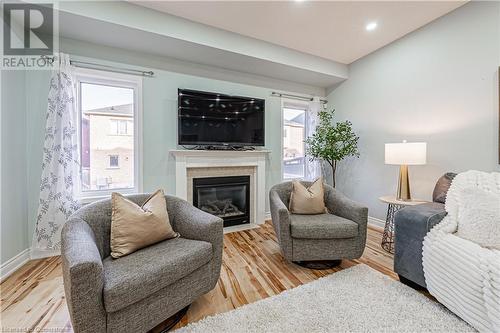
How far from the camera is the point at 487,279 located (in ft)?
4.03

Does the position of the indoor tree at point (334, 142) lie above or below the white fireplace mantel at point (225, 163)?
above

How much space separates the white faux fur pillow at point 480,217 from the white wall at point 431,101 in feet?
3.36

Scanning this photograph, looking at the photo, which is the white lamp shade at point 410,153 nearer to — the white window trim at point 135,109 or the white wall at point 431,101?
the white wall at point 431,101

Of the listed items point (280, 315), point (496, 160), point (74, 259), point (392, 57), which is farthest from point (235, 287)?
point (392, 57)

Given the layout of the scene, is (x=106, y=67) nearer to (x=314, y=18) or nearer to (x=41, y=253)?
(x=41, y=253)

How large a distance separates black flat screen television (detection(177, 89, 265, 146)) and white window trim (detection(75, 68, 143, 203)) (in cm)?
49

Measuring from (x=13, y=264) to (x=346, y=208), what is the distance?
10.5ft

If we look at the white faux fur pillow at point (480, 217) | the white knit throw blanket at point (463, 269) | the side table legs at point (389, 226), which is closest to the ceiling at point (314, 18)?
the white knit throw blanket at point (463, 269)

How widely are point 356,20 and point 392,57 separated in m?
0.91

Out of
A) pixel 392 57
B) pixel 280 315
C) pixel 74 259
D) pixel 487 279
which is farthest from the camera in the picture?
pixel 392 57

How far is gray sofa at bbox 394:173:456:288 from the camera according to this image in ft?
5.49

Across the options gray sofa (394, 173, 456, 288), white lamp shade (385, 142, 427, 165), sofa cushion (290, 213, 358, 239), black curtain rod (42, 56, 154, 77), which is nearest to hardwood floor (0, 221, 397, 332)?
gray sofa (394, 173, 456, 288)

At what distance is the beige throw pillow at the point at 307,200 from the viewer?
2357 mm

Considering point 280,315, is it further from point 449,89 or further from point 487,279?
point 449,89
